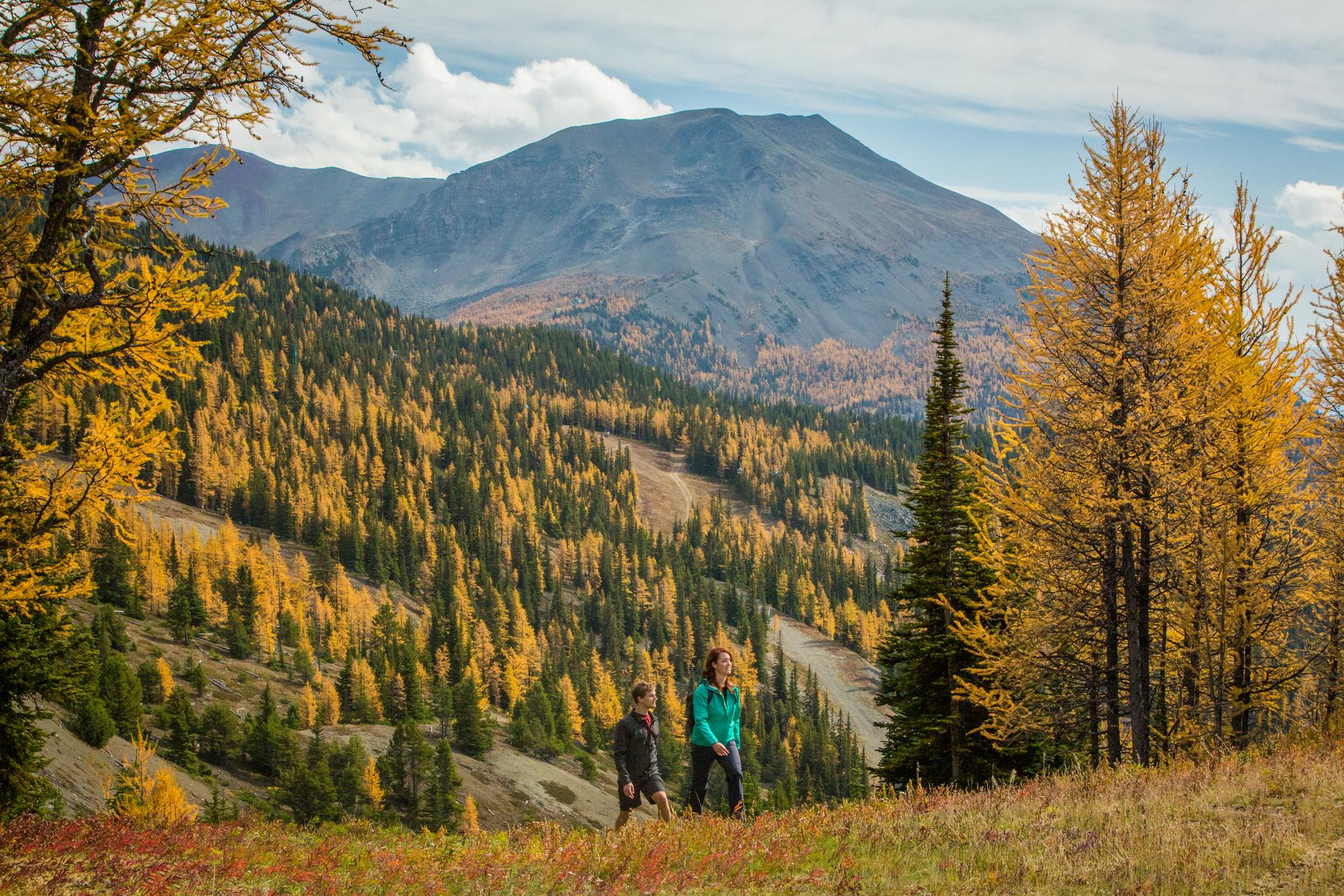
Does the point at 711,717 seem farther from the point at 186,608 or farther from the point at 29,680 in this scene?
the point at 186,608

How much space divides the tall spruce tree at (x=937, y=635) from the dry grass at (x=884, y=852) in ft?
38.2

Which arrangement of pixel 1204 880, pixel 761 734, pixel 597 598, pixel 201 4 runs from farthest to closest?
pixel 597 598 < pixel 761 734 < pixel 201 4 < pixel 1204 880

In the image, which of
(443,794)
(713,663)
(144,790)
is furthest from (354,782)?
(713,663)

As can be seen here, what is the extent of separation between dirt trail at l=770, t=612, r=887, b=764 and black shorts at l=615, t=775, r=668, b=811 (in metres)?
108

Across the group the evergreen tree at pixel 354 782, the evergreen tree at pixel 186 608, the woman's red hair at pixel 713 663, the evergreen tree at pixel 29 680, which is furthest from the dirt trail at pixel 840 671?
the woman's red hair at pixel 713 663

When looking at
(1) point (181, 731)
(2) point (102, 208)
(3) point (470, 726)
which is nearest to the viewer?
(2) point (102, 208)

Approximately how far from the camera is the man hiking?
10250 mm

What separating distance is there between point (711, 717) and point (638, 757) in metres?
1.01

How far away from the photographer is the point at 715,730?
35.0 ft

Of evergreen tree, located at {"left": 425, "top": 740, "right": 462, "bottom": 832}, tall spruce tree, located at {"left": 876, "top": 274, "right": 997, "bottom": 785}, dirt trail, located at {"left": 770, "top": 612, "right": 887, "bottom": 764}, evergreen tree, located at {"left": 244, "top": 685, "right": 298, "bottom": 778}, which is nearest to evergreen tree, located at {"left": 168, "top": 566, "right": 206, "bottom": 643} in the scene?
evergreen tree, located at {"left": 244, "top": 685, "right": 298, "bottom": 778}

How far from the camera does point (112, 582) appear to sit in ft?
287

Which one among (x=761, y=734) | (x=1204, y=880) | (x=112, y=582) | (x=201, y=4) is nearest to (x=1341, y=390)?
(x=1204, y=880)

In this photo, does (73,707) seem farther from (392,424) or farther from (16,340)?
(392,424)

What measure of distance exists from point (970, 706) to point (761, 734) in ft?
279
